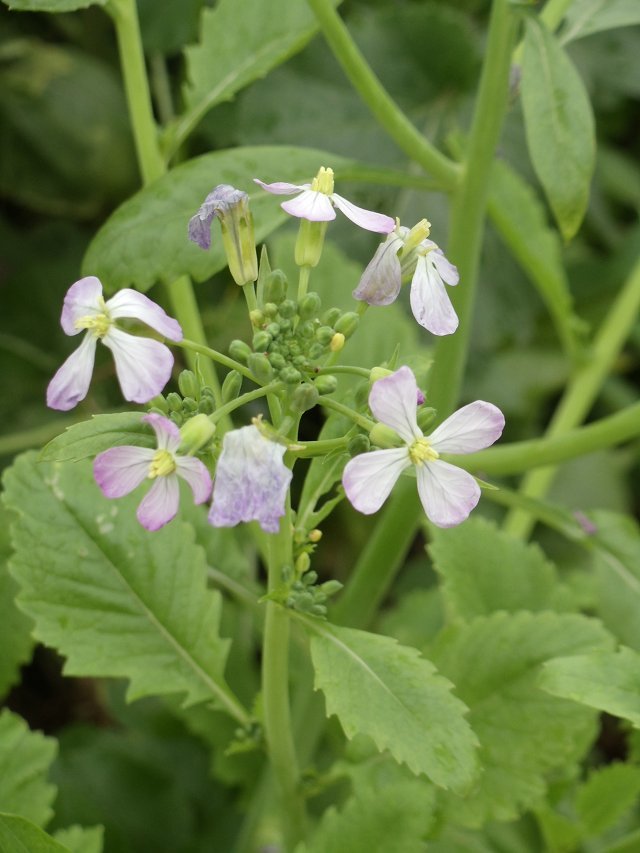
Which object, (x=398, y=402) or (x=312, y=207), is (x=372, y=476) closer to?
(x=398, y=402)

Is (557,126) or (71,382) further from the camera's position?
(557,126)

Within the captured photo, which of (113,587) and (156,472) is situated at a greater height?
(156,472)

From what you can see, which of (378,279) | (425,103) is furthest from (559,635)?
(425,103)

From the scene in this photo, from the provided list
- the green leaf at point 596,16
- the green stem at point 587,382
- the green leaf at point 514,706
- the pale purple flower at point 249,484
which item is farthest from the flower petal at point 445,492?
the green stem at point 587,382

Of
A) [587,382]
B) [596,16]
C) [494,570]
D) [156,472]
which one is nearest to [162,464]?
[156,472]

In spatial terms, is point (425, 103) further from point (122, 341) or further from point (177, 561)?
point (122, 341)

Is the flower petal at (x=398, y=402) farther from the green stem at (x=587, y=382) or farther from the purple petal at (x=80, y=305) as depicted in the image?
the green stem at (x=587, y=382)
